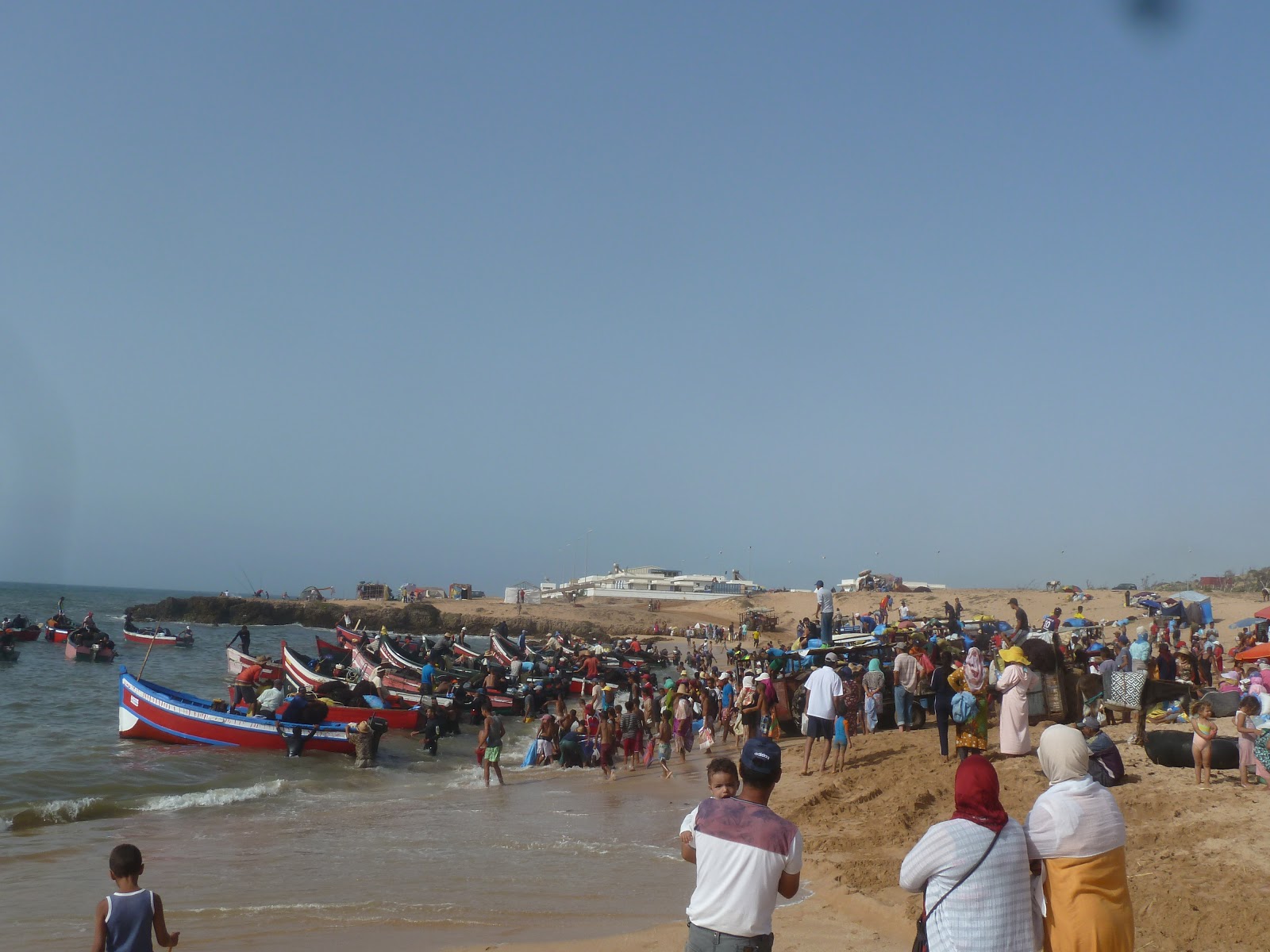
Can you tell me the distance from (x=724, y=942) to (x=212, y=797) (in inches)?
591

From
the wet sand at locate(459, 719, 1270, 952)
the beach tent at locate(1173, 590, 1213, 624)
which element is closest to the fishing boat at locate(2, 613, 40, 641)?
the wet sand at locate(459, 719, 1270, 952)

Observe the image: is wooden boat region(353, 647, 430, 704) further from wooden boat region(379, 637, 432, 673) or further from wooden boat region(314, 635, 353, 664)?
wooden boat region(314, 635, 353, 664)

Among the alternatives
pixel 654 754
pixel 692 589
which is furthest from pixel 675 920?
pixel 692 589

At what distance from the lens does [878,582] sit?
79688mm

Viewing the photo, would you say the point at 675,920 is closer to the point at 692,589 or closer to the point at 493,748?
the point at 493,748

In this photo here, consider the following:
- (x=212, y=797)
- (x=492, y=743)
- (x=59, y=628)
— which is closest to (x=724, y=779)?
(x=492, y=743)

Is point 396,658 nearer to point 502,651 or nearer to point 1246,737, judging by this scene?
point 502,651

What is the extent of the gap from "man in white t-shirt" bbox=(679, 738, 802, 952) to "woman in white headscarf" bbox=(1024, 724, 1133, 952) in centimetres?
109

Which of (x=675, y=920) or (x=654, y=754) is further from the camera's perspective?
(x=654, y=754)

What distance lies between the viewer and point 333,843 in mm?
13078

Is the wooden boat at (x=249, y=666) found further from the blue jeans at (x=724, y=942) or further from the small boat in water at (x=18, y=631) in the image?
the blue jeans at (x=724, y=942)

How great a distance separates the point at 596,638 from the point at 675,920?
59477 millimetres

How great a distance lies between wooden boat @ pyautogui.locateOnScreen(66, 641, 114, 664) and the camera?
48.4 m

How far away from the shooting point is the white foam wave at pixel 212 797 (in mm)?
16188
